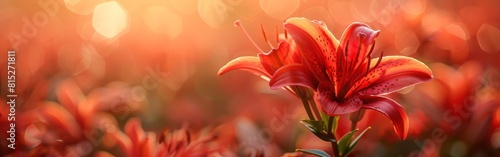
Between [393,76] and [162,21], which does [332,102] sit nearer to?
[393,76]

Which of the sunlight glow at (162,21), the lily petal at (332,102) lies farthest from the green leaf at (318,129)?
the sunlight glow at (162,21)

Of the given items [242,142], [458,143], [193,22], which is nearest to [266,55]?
[242,142]

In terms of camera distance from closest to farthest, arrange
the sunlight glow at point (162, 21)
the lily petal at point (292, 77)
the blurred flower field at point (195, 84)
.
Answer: the lily petal at point (292, 77) < the blurred flower field at point (195, 84) < the sunlight glow at point (162, 21)

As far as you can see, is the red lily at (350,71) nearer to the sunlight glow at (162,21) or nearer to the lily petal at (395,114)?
the lily petal at (395,114)

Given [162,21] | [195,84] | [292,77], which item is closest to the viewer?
[292,77]

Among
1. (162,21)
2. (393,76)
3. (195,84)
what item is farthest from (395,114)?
(162,21)

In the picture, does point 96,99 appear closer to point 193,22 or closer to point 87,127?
point 87,127

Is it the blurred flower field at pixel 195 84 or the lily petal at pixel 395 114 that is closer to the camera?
the lily petal at pixel 395 114
